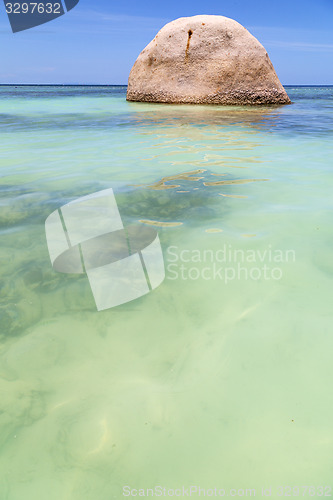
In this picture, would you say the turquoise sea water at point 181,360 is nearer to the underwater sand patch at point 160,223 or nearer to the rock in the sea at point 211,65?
the underwater sand patch at point 160,223

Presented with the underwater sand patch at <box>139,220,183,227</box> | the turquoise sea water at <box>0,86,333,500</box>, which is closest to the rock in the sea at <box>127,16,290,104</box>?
the turquoise sea water at <box>0,86,333,500</box>

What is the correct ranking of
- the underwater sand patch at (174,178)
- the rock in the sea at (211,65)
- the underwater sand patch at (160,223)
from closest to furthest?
the underwater sand patch at (160,223) → the underwater sand patch at (174,178) → the rock in the sea at (211,65)

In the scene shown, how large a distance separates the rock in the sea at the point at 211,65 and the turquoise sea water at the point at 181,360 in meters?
8.81

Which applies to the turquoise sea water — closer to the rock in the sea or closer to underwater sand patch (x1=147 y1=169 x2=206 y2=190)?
underwater sand patch (x1=147 y1=169 x2=206 y2=190)

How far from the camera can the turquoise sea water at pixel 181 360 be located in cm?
86

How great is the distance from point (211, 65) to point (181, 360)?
10701mm

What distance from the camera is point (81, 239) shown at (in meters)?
1.99

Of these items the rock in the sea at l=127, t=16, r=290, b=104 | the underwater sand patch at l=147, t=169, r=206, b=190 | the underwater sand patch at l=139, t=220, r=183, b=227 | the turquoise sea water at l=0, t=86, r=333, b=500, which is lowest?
the turquoise sea water at l=0, t=86, r=333, b=500

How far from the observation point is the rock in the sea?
10.2m

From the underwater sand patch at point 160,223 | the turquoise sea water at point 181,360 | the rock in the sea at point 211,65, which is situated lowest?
the turquoise sea water at point 181,360

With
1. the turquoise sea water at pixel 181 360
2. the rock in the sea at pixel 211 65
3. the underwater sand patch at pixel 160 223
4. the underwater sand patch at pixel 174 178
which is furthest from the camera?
the rock in the sea at pixel 211 65

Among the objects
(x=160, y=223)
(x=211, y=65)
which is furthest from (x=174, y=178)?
(x=211, y=65)

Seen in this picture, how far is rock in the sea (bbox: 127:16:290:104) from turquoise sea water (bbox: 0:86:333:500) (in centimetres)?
881

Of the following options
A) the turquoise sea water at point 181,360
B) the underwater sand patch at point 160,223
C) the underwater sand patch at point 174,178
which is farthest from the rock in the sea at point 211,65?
the underwater sand patch at point 160,223
